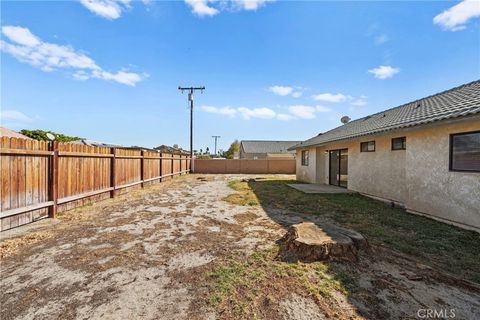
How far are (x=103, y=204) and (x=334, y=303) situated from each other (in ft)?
22.6

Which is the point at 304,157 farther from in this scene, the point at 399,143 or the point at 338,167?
the point at 399,143

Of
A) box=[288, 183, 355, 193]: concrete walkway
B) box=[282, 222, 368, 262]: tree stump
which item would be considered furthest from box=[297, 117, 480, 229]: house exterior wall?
box=[282, 222, 368, 262]: tree stump

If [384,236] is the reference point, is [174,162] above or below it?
above

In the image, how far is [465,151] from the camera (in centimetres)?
507

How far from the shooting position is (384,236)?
448 centimetres

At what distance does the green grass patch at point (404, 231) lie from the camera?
11.3ft

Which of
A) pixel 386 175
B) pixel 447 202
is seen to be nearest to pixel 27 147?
pixel 447 202

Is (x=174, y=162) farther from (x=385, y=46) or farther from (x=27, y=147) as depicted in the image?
(x=385, y=46)

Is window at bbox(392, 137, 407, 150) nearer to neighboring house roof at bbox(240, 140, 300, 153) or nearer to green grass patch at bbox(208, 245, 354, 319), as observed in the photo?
green grass patch at bbox(208, 245, 354, 319)

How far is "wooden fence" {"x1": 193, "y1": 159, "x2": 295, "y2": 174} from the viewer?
82.5 ft

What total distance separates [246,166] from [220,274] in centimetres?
2293

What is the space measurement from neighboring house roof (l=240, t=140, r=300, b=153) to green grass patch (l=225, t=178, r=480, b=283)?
34.3 metres

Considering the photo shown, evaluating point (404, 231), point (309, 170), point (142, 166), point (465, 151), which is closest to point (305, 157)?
point (309, 170)

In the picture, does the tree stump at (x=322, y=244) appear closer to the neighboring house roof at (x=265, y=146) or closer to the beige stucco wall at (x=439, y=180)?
the beige stucco wall at (x=439, y=180)
